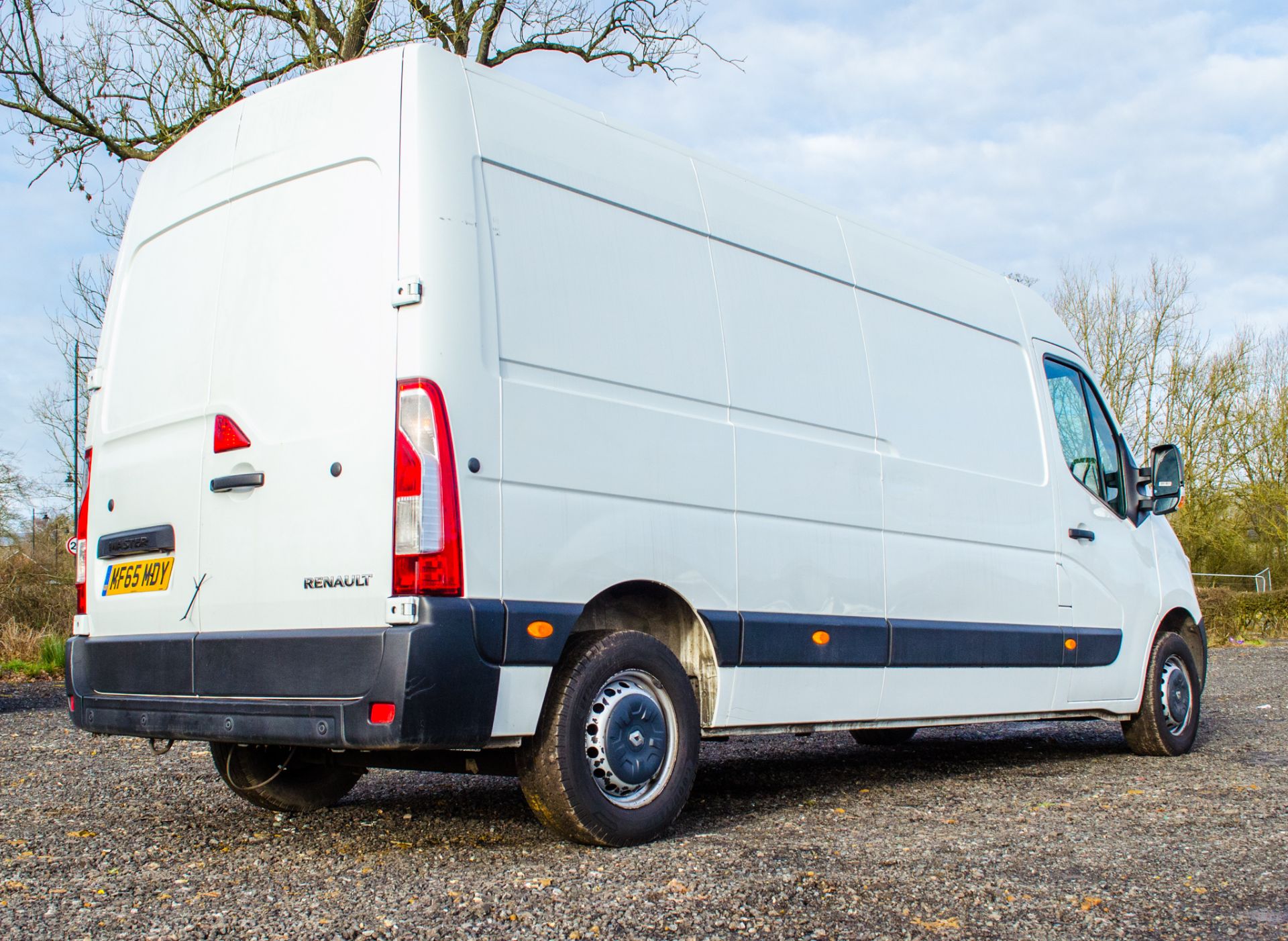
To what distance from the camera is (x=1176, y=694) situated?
7.26 meters

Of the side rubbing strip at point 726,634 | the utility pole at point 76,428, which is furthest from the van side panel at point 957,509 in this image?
the utility pole at point 76,428

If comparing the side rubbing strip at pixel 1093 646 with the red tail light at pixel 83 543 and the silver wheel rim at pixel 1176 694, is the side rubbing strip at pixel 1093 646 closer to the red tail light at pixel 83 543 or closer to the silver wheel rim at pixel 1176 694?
the silver wheel rim at pixel 1176 694

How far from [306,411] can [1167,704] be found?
5509 mm

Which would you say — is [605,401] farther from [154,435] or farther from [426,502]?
[154,435]

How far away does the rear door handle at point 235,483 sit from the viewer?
398cm

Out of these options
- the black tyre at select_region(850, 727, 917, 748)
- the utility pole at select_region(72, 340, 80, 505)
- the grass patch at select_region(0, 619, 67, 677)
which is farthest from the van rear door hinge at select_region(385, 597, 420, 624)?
the utility pole at select_region(72, 340, 80, 505)

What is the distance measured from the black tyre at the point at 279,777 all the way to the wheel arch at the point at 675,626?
4.10 feet

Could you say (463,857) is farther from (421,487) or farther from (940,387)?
(940,387)

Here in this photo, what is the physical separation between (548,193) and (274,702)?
1.92 meters

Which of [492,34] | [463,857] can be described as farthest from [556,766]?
[492,34]

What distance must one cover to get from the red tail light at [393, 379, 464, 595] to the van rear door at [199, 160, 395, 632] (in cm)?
5

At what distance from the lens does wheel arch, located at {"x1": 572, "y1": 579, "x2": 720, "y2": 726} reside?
440 cm

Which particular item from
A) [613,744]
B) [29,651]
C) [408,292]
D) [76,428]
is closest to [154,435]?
[408,292]

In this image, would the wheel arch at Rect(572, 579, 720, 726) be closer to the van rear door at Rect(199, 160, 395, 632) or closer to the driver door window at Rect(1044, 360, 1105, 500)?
the van rear door at Rect(199, 160, 395, 632)
